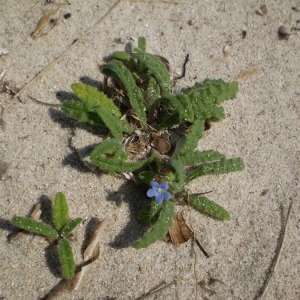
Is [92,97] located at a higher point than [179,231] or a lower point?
higher

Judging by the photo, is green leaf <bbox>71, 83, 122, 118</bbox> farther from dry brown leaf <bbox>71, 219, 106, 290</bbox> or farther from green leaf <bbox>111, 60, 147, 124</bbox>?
dry brown leaf <bbox>71, 219, 106, 290</bbox>

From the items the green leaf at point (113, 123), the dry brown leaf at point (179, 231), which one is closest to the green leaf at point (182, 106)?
the green leaf at point (113, 123)

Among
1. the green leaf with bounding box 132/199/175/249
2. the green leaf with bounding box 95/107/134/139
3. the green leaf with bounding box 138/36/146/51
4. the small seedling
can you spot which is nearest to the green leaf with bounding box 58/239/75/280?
the small seedling

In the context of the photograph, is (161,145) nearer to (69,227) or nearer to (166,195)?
(166,195)

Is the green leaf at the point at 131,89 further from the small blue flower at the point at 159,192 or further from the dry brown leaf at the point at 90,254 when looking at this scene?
the dry brown leaf at the point at 90,254

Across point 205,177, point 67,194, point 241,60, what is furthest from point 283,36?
point 67,194

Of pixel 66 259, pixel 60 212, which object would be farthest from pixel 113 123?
pixel 66 259
